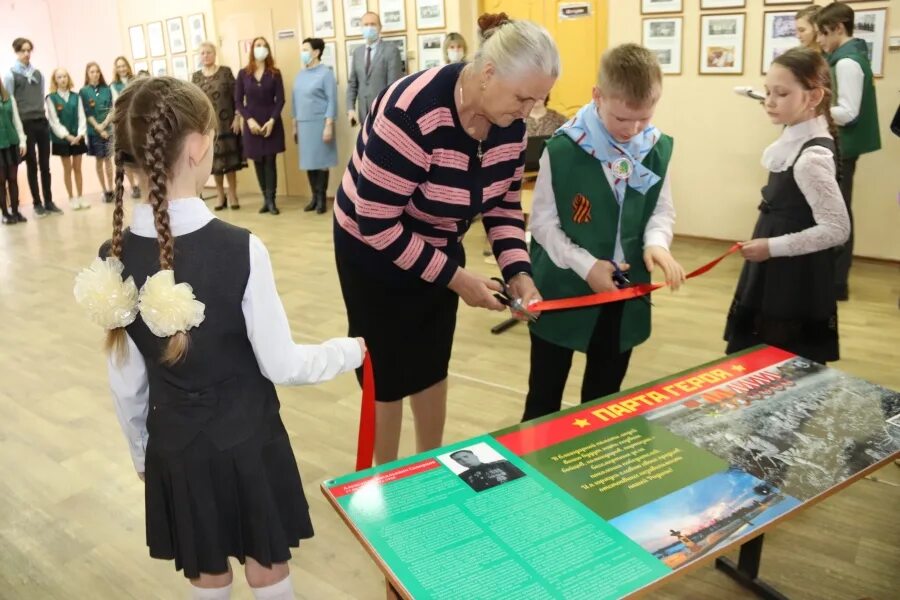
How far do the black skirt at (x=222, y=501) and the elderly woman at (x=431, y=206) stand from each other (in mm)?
542

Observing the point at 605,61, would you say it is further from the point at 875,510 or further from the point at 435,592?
the point at 875,510

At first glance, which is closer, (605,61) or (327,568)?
(605,61)

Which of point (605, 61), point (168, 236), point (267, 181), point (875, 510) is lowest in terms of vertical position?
point (875, 510)

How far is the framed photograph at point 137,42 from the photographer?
33.1 feet

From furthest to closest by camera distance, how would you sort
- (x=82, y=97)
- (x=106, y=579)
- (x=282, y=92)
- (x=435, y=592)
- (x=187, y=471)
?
(x=82, y=97), (x=282, y=92), (x=106, y=579), (x=187, y=471), (x=435, y=592)

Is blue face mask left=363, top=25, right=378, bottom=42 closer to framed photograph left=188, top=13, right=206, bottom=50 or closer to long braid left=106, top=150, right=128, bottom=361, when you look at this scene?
framed photograph left=188, top=13, right=206, bottom=50

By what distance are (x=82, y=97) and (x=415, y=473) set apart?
8.67m

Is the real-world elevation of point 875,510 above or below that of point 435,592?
below

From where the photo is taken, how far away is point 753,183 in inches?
216

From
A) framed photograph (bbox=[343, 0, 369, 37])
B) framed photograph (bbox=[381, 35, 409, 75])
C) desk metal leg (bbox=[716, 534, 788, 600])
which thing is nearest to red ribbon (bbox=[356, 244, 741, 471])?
desk metal leg (bbox=[716, 534, 788, 600])

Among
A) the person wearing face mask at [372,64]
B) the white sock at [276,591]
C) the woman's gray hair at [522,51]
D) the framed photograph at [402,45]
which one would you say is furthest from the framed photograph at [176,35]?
the white sock at [276,591]

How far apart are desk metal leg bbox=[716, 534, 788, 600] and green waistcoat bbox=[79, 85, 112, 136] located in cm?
848

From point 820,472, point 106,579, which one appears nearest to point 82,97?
point 106,579

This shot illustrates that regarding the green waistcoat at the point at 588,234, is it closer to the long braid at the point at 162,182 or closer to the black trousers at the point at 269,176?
the long braid at the point at 162,182
